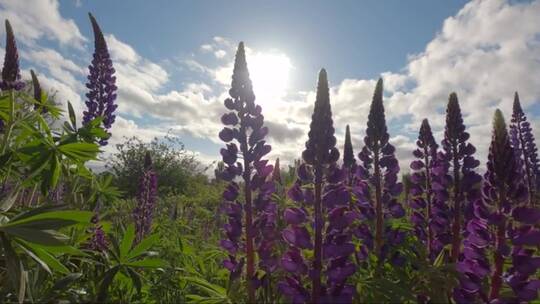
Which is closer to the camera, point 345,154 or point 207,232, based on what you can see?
point 345,154

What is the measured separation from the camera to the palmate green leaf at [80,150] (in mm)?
2711

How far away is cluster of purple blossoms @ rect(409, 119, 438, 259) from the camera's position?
275 cm

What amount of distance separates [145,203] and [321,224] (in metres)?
3.33

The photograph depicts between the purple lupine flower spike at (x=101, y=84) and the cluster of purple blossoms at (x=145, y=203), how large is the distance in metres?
0.79

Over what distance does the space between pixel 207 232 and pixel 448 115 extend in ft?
16.9

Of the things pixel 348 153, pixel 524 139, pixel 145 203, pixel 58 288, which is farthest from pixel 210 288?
pixel 524 139

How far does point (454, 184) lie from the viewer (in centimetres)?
264

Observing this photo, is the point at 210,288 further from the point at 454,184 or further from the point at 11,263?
the point at 454,184

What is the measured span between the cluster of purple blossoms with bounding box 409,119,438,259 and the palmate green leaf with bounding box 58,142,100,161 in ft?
7.33

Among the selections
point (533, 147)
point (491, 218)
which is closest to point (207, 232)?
point (491, 218)

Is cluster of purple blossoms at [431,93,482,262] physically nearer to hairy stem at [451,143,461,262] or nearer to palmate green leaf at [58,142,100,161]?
hairy stem at [451,143,461,262]

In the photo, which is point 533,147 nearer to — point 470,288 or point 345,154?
point 345,154

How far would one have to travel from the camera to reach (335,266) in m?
2.08

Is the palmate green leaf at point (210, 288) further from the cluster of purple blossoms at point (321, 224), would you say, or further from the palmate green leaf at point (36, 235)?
the palmate green leaf at point (36, 235)
